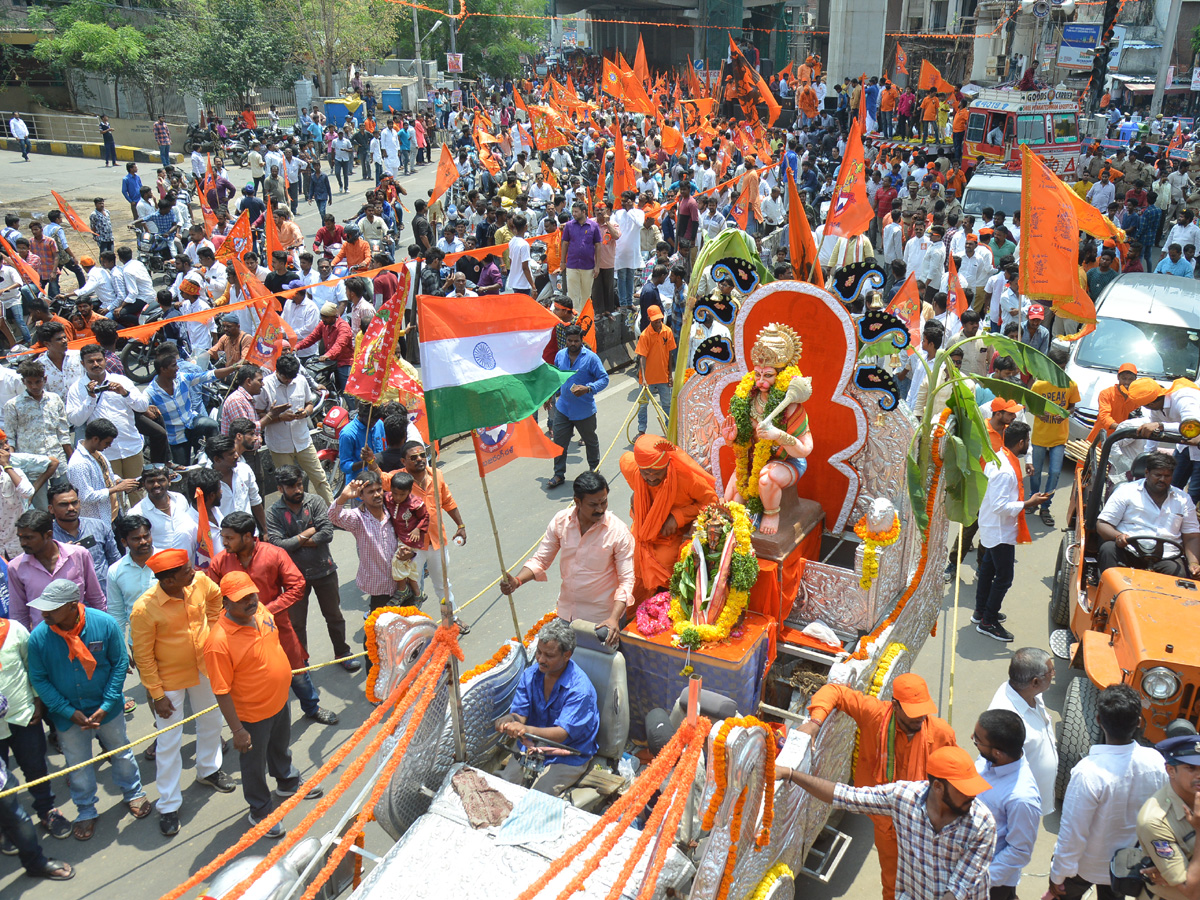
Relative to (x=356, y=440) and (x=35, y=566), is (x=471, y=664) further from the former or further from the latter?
(x=35, y=566)

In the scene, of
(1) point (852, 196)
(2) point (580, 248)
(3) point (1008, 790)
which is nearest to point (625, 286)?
(2) point (580, 248)

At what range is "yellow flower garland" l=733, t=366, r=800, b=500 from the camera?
668cm

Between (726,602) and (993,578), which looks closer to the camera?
(726,602)

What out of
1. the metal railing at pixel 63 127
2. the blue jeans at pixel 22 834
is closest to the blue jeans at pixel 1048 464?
the blue jeans at pixel 22 834

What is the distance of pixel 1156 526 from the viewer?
6.90m

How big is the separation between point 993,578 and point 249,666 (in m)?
5.91

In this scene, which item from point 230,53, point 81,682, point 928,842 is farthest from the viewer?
point 230,53

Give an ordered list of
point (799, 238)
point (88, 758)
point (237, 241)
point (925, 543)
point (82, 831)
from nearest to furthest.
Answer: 1. point (82, 831)
2. point (88, 758)
3. point (925, 543)
4. point (799, 238)
5. point (237, 241)

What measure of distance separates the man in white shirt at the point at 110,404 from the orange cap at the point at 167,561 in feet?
12.0

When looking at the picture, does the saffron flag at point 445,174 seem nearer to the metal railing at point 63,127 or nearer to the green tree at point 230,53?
the metal railing at point 63,127

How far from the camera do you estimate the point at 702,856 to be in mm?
4480

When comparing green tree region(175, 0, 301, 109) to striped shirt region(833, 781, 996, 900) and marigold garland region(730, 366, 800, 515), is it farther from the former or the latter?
striped shirt region(833, 781, 996, 900)

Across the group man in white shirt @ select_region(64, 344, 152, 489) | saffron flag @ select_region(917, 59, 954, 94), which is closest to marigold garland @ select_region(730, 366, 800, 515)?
man in white shirt @ select_region(64, 344, 152, 489)

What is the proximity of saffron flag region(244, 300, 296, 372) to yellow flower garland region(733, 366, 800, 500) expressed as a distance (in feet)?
18.5
